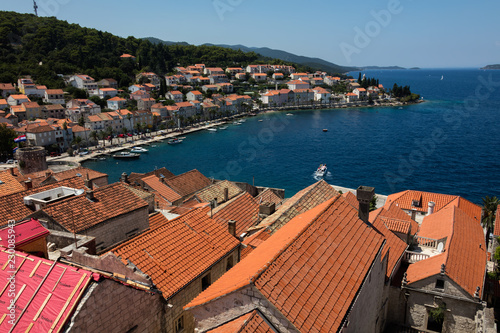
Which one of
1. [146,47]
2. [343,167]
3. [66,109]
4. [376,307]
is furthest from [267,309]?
[146,47]

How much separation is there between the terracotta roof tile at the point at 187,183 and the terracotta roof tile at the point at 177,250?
23.9m

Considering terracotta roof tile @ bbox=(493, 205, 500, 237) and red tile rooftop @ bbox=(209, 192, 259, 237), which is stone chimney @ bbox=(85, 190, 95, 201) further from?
terracotta roof tile @ bbox=(493, 205, 500, 237)

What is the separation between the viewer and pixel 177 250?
454 inches

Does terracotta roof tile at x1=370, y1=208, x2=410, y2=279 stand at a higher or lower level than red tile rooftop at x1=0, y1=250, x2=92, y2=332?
lower

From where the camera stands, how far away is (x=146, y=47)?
196 meters

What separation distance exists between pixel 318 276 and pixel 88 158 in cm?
8474

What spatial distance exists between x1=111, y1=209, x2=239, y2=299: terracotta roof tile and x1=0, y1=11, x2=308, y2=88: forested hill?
459 feet

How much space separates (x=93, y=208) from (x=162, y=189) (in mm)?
22357

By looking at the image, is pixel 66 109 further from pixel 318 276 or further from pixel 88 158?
pixel 318 276

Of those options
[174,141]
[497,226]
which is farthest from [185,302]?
[174,141]

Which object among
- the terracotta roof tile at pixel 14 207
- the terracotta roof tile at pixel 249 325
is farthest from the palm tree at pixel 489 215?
the terracotta roof tile at pixel 14 207

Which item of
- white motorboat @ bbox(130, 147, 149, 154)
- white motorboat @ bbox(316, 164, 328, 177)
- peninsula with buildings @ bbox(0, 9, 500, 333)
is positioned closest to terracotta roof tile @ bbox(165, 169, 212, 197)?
peninsula with buildings @ bbox(0, 9, 500, 333)

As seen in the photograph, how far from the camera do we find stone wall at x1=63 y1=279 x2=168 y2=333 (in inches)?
274

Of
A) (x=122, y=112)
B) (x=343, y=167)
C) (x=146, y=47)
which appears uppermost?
(x=146, y=47)
